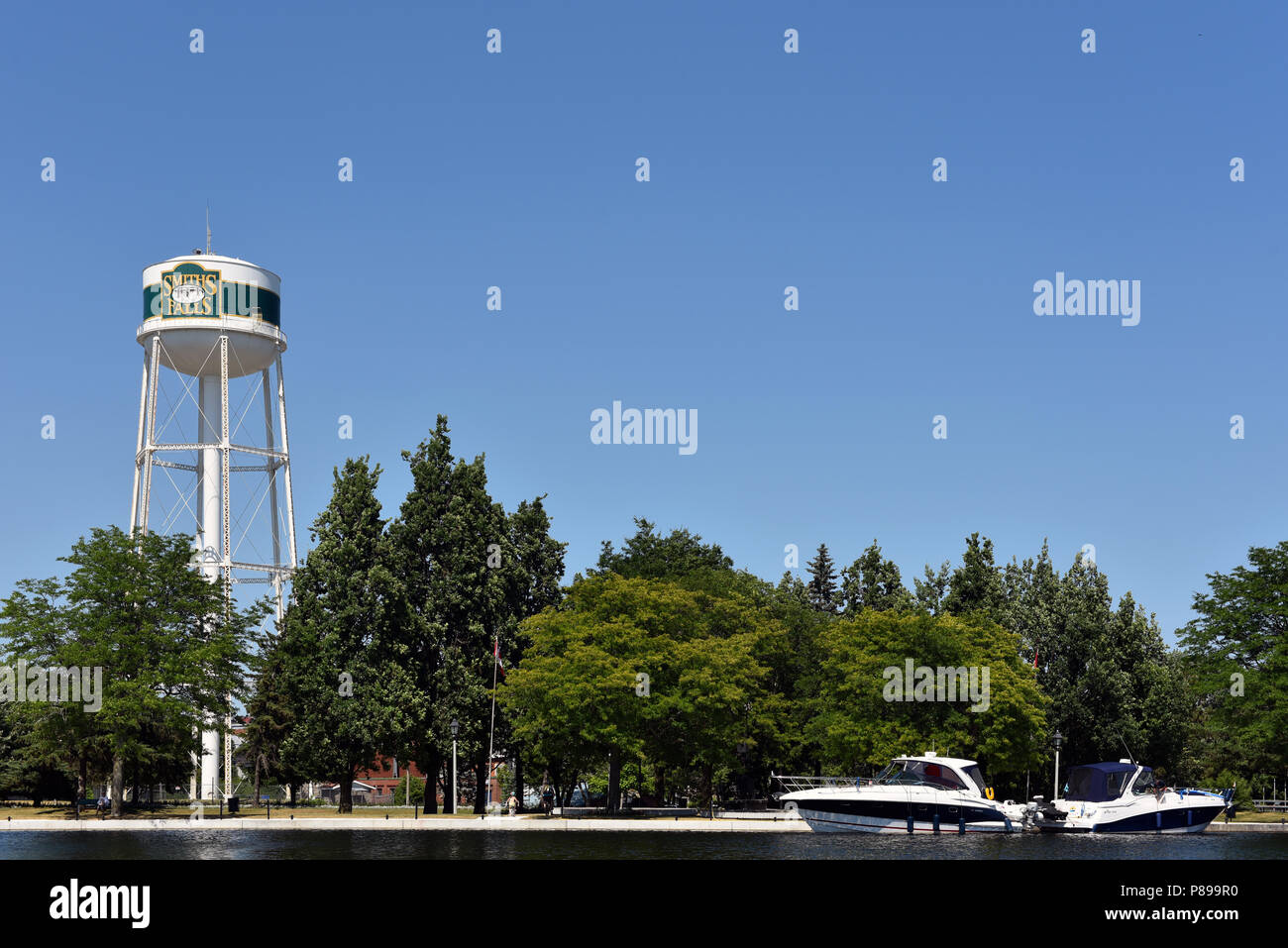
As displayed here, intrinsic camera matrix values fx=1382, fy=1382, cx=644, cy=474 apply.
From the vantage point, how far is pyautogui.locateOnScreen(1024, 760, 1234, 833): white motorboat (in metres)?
59.3

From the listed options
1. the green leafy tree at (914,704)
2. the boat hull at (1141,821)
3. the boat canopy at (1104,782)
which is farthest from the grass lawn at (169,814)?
the boat canopy at (1104,782)

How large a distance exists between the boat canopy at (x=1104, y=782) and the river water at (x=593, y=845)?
260cm

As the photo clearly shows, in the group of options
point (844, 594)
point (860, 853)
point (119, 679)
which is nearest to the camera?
point (860, 853)

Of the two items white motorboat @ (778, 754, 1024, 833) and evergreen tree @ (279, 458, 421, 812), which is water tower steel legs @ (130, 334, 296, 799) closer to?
evergreen tree @ (279, 458, 421, 812)

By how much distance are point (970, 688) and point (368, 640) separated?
108 feet

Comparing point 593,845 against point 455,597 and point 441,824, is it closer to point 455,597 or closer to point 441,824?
point 441,824

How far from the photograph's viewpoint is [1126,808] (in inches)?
2333

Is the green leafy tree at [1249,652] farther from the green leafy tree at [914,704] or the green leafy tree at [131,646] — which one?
the green leafy tree at [131,646]

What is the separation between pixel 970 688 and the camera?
73625mm

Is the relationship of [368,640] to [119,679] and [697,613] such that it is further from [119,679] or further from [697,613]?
[697,613]

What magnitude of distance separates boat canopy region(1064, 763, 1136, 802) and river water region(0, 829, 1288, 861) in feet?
8.54

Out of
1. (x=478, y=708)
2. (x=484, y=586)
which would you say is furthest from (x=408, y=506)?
(x=478, y=708)

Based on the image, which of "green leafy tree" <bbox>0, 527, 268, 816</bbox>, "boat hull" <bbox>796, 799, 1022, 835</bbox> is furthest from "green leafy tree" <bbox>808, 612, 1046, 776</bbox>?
"green leafy tree" <bbox>0, 527, 268, 816</bbox>

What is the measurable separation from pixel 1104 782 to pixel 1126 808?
4.97 feet
